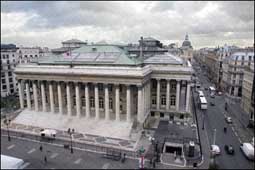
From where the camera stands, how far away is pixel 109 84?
47469 millimetres

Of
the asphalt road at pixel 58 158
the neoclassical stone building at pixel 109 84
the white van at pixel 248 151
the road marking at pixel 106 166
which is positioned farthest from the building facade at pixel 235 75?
the road marking at pixel 106 166

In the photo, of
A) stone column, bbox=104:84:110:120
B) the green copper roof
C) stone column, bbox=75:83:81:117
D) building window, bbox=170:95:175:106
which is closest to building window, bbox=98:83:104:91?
stone column, bbox=104:84:110:120

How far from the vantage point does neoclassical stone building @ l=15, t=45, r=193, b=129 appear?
44594mm

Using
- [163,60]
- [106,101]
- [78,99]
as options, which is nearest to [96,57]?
[78,99]

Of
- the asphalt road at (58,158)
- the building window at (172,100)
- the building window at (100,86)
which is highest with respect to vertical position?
the building window at (100,86)

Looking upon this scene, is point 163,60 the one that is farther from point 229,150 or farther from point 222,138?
point 229,150

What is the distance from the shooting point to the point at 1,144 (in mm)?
39531

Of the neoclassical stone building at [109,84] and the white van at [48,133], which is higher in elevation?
the neoclassical stone building at [109,84]

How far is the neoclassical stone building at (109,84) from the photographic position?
146 ft

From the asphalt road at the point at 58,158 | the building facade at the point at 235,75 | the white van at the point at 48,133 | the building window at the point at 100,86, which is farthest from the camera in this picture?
the building facade at the point at 235,75

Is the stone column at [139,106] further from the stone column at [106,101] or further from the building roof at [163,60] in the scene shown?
the building roof at [163,60]

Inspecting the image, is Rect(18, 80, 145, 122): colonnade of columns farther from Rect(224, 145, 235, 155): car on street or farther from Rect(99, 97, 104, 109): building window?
Rect(224, 145, 235, 155): car on street

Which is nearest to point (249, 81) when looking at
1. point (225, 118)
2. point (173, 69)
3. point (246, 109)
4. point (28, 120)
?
point (246, 109)

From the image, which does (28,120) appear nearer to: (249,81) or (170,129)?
(170,129)
